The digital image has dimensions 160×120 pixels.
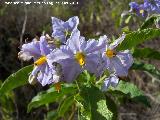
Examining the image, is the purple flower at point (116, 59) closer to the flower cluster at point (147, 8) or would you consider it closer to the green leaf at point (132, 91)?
the green leaf at point (132, 91)

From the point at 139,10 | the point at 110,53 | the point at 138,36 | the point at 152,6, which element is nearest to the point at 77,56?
the point at 110,53

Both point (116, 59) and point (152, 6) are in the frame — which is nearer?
point (116, 59)

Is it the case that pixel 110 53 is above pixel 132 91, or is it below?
above

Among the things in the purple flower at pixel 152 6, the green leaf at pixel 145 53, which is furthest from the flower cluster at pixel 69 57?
the purple flower at pixel 152 6

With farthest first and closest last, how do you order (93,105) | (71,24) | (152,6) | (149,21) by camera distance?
(152,6)
(149,21)
(71,24)
(93,105)

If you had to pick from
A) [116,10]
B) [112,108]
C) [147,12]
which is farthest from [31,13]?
[112,108]

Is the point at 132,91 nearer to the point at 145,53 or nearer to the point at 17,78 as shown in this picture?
the point at 145,53

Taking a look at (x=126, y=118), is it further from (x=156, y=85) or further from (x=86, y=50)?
(x=86, y=50)
